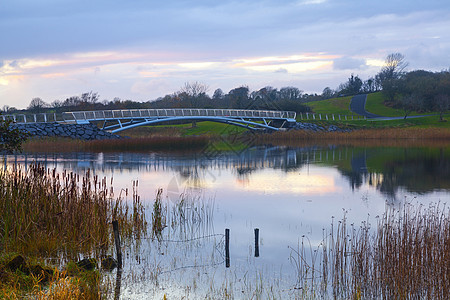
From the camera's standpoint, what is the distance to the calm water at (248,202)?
306 inches

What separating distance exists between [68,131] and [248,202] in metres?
28.8

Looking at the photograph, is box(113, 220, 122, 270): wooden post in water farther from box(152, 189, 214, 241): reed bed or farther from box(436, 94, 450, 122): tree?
box(436, 94, 450, 122): tree

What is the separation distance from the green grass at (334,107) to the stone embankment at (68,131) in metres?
47.0

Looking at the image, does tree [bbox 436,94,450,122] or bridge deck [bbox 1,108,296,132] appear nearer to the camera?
bridge deck [bbox 1,108,296,132]

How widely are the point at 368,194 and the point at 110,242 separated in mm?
10344

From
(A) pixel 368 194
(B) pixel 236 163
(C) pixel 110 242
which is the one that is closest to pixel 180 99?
(B) pixel 236 163

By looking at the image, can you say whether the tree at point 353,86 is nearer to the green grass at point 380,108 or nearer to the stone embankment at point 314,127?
the green grass at point 380,108

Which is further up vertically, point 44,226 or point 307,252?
point 44,226

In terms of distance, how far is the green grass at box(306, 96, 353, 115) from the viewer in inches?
3172

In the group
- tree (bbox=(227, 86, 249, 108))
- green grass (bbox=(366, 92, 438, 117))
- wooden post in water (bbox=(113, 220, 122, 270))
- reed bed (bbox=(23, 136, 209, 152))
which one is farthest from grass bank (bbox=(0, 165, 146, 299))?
green grass (bbox=(366, 92, 438, 117))

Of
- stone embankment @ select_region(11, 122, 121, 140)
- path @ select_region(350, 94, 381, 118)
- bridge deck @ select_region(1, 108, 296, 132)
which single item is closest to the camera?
stone embankment @ select_region(11, 122, 121, 140)

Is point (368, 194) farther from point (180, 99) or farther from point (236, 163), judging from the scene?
point (180, 99)

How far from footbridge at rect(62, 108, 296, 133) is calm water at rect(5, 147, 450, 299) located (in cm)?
988

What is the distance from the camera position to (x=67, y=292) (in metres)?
5.79
